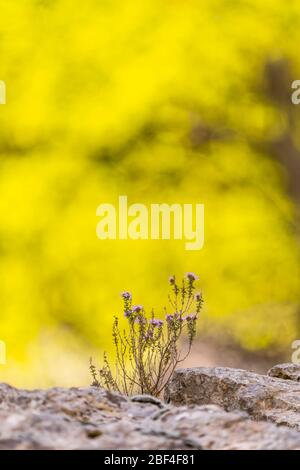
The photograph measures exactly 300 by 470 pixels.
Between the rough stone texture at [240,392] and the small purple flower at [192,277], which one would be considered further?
the small purple flower at [192,277]

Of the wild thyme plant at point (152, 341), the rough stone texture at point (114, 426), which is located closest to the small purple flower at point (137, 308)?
the wild thyme plant at point (152, 341)

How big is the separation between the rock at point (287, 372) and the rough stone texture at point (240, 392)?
27cm

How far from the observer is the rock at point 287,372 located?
4391 millimetres

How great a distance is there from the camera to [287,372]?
14.5 ft

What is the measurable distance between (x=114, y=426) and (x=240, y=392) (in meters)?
2.48

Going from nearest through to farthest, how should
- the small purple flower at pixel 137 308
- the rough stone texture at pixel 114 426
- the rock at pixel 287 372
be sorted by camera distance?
the rough stone texture at pixel 114 426, the rock at pixel 287 372, the small purple flower at pixel 137 308

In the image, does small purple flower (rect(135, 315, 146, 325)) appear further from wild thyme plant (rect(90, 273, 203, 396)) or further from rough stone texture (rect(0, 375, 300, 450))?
rough stone texture (rect(0, 375, 300, 450))

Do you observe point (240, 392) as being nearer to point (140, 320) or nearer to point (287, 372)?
point (287, 372)

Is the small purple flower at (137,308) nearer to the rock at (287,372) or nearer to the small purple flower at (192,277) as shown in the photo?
the small purple flower at (192,277)

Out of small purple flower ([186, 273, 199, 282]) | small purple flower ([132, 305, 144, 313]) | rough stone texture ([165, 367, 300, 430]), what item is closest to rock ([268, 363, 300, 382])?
rough stone texture ([165, 367, 300, 430])

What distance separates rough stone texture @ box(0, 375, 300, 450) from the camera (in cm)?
121
